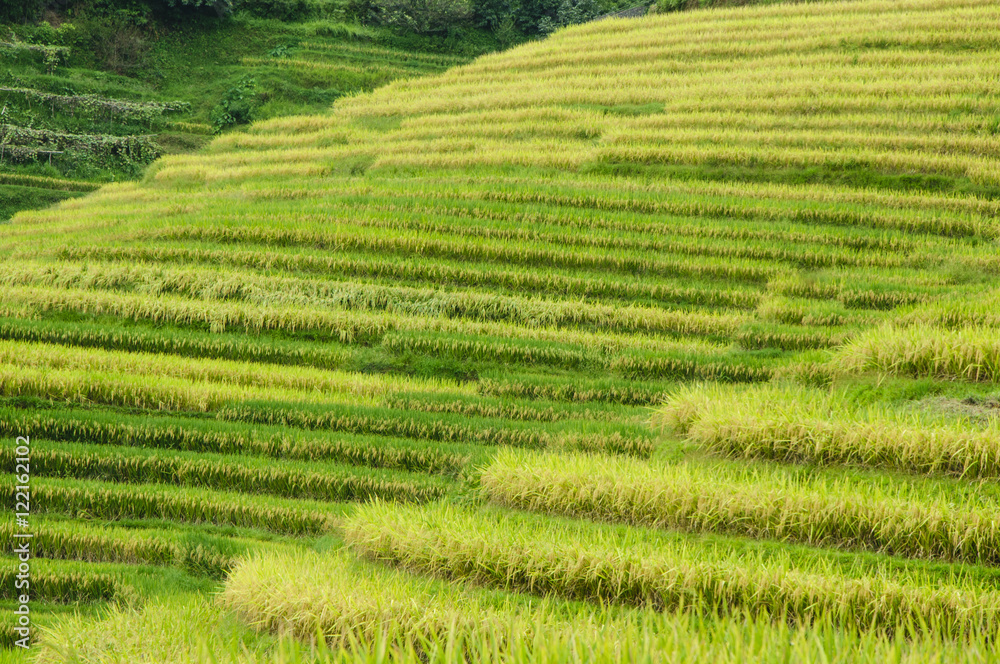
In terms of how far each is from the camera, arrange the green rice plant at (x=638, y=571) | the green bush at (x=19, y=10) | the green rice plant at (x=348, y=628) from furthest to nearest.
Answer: the green bush at (x=19, y=10), the green rice plant at (x=638, y=571), the green rice plant at (x=348, y=628)

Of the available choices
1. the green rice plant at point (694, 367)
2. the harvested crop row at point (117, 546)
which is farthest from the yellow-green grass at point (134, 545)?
the green rice plant at point (694, 367)

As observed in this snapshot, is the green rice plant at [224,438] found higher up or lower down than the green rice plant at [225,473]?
higher up

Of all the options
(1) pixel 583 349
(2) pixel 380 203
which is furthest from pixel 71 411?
(2) pixel 380 203

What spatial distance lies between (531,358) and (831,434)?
5.62m

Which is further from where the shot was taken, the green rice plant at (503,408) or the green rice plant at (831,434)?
the green rice plant at (503,408)

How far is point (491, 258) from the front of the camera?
14695 mm

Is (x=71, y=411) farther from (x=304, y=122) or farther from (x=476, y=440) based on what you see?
(x=304, y=122)

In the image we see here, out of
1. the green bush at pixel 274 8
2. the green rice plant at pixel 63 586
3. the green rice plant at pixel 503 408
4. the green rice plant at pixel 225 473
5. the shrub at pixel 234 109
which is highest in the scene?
the green bush at pixel 274 8

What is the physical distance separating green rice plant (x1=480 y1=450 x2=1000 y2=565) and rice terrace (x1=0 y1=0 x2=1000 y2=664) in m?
0.03

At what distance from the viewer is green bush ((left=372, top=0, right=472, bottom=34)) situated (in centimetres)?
3816

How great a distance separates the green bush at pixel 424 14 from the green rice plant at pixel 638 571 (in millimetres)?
37291

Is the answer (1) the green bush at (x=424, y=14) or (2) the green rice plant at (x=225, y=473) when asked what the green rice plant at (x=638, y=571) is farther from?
(1) the green bush at (x=424, y=14)

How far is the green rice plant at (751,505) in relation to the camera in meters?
5.42

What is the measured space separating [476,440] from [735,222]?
8658 mm
